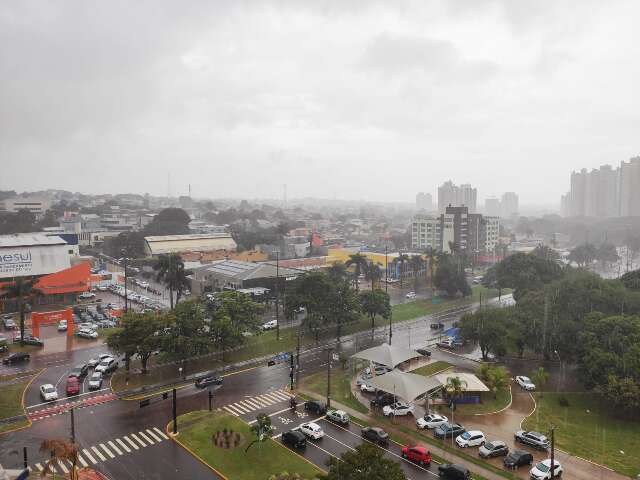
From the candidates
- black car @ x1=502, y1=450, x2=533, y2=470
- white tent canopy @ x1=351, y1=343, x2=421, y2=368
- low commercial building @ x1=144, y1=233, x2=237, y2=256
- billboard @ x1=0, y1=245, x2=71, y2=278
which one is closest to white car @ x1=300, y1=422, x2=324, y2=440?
black car @ x1=502, y1=450, x2=533, y2=470

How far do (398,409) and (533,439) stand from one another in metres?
6.74

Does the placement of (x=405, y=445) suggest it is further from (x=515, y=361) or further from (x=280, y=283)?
(x=280, y=283)

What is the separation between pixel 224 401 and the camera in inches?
1139

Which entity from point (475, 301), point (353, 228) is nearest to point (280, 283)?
point (475, 301)

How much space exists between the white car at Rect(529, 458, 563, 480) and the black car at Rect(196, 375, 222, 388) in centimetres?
1843

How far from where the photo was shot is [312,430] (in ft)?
79.7

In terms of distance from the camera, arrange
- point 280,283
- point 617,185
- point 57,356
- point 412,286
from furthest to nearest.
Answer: point 617,185 → point 412,286 → point 280,283 → point 57,356

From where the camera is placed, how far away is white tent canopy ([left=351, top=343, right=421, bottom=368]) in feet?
106

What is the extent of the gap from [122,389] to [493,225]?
9049cm

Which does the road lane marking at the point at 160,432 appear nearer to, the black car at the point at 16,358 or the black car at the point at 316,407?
the black car at the point at 316,407

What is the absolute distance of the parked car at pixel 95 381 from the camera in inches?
1201

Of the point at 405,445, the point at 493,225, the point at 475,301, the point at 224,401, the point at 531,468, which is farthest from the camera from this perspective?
the point at 493,225

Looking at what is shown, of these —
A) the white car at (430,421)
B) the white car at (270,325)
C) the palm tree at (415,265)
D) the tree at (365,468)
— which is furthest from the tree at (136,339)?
the palm tree at (415,265)

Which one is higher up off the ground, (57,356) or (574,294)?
(574,294)
